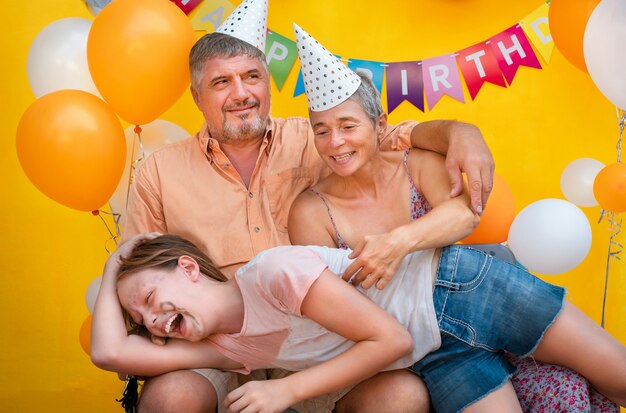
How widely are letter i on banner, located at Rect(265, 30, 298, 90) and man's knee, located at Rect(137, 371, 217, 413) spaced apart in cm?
184

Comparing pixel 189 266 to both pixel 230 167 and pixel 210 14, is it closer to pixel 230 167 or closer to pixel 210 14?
pixel 230 167

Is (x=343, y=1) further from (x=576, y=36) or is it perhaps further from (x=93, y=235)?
(x=93, y=235)

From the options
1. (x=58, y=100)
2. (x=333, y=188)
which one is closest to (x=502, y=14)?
(x=333, y=188)

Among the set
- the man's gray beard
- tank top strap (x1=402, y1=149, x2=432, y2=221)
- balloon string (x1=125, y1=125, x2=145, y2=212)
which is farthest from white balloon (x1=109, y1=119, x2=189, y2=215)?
tank top strap (x1=402, y1=149, x2=432, y2=221)

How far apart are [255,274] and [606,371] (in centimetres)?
82

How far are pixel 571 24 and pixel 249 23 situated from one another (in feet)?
3.53

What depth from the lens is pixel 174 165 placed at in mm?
2295

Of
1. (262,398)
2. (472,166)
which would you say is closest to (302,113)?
(472,166)

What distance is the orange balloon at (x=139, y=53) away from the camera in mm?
2240

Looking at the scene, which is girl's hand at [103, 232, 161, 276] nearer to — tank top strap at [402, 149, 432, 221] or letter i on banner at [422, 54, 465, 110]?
tank top strap at [402, 149, 432, 221]

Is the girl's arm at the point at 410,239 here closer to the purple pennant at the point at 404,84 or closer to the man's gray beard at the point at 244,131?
the man's gray beard at the point at 244,131

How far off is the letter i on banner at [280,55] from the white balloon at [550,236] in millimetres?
1269

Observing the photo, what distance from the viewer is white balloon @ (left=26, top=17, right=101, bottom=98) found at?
98.8 inches

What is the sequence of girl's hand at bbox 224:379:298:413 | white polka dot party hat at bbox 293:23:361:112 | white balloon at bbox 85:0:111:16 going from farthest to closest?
white balloon at bbox 85:0:111:16, white polka dot party hat at bbox 293:23:361:112, girl's hand at bbox 224:379:298:413
